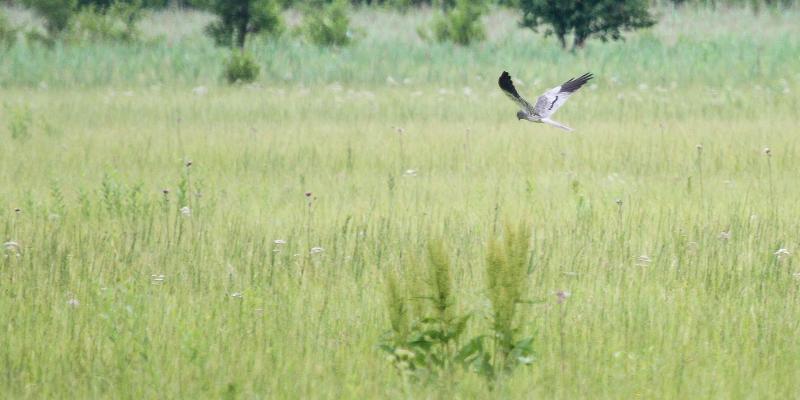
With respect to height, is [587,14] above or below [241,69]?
above

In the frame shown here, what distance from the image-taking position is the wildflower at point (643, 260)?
529 cm

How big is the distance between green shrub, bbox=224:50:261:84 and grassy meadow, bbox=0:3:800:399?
3.16ft

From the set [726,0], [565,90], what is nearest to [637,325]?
[565,90]

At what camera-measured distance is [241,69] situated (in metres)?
15.5

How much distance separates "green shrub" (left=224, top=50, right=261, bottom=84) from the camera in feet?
50.8

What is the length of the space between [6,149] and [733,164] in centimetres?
586

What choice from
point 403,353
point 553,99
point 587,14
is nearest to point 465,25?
point 587,14

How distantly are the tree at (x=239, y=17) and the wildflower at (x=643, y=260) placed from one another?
15.9 metres

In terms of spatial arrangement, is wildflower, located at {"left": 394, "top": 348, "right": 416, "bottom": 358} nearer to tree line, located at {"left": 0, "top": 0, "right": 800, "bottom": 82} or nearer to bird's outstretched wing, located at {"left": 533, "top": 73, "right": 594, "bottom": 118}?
bird's outstretched wing, located at {"left": 533, "top": 73, "right": 594, "bottom": 118}

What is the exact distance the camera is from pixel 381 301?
478cm

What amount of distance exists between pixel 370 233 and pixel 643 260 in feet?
4.93

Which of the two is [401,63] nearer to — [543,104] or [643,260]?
[643,260]

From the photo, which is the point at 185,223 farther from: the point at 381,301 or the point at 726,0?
the point at 726,0

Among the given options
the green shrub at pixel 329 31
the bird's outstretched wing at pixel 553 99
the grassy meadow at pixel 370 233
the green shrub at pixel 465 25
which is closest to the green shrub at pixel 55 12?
the green shrub at pixel 329 31
